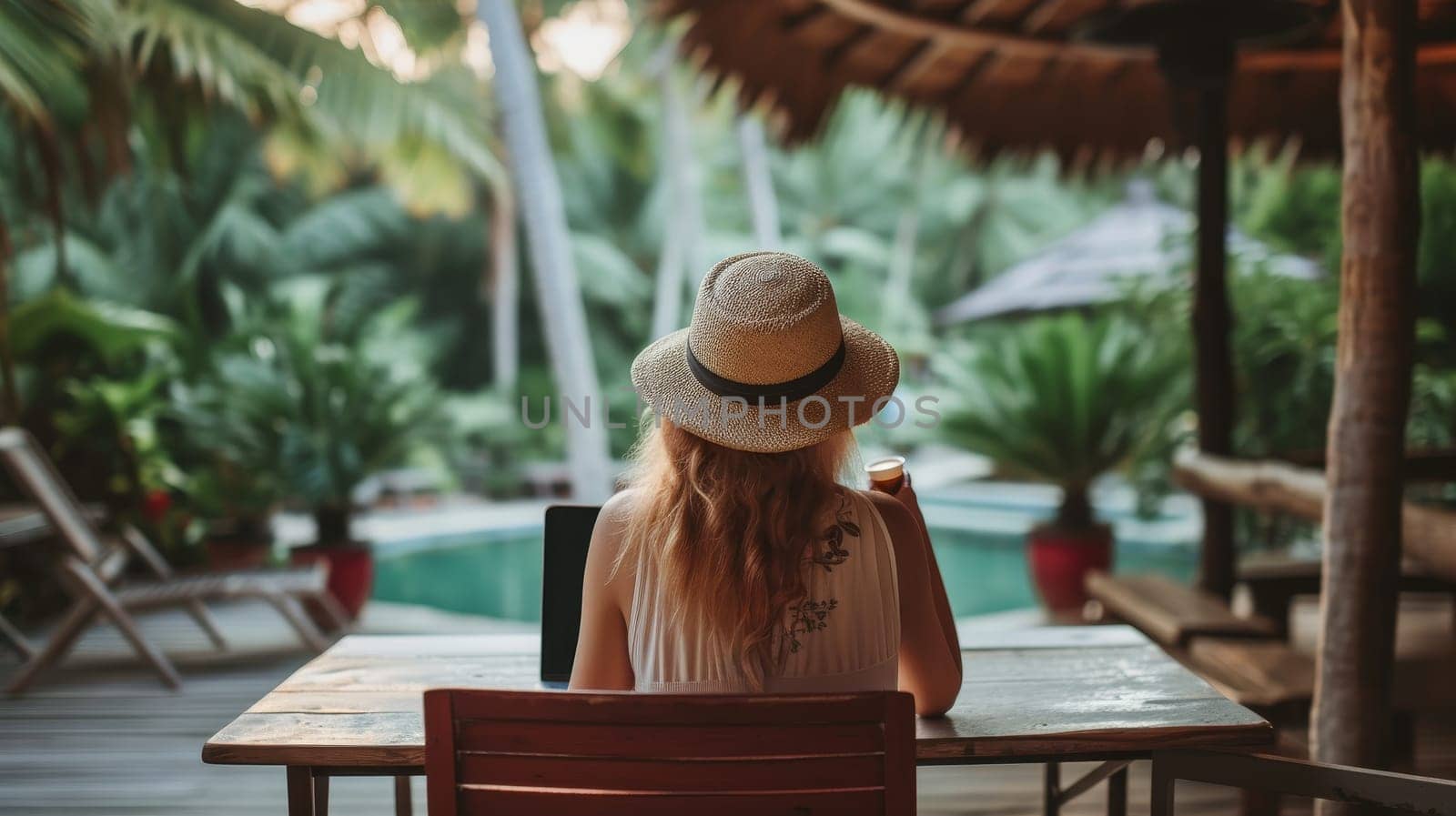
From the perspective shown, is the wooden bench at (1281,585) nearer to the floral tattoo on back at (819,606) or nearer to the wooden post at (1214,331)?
the wooden post at (1214,331)

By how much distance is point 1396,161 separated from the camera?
7.82 feet

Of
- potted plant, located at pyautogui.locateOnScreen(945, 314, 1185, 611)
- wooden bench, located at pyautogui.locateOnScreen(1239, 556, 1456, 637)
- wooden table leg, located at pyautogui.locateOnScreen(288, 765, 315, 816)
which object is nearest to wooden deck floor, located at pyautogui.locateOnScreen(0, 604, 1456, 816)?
wooden bench, located at pyautogui.locateOnScreen(1239, 556, 1456, 637)

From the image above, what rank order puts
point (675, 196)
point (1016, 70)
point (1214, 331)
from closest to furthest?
point (1214, 331) < point (1016, 70) < point (675, 196)

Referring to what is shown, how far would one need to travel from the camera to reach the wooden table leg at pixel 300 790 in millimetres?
1588

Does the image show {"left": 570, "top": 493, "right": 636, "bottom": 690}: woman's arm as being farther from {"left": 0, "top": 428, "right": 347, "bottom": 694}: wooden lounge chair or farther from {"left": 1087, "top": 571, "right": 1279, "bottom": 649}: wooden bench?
{"left": 0, "top": 428, "right": 347, "bottom": 694}: wooden lounge chair

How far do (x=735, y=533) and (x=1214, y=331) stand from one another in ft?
11.9

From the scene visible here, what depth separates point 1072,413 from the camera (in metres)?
6.37

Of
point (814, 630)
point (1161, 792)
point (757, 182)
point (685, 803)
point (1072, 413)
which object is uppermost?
point (757, 182)

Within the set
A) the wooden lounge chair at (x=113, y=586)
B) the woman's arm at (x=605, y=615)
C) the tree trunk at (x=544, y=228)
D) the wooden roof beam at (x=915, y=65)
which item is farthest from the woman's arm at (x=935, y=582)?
the tree trunk at (x=544, y=228)

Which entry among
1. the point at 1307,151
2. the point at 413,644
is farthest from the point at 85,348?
the point at 1307,151

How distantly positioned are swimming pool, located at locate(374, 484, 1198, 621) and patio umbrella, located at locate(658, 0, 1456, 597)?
4.36 metres

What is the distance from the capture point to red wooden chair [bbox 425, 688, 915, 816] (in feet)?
3.95

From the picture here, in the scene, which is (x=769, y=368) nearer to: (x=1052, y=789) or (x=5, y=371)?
(x=1052, y=789)

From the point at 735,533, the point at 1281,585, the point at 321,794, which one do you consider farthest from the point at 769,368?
the point at 1281,585
